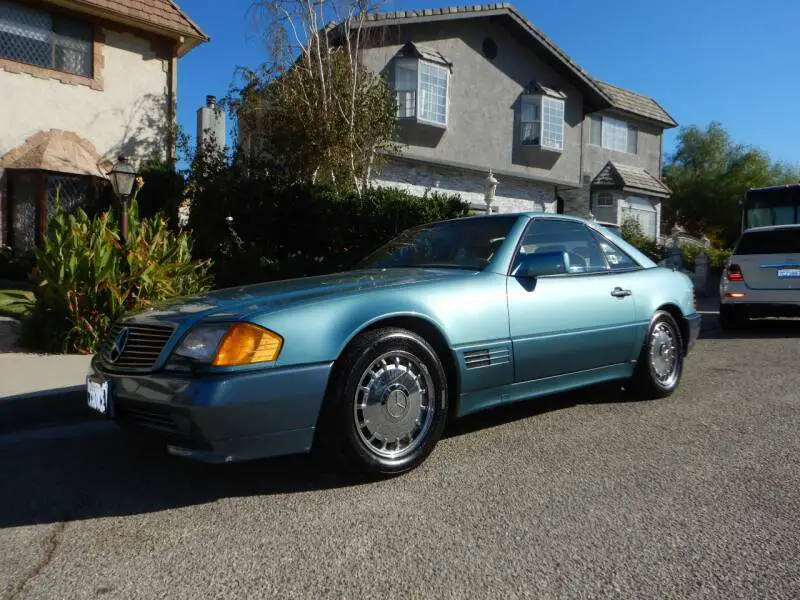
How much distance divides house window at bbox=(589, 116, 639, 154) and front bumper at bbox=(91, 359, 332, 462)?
2352cm

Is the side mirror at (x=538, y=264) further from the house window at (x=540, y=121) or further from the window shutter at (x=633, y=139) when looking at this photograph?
the window shutter at (x=633, y=139)

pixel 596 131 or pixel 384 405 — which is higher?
pixel 596 131

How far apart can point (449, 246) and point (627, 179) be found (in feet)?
71.0

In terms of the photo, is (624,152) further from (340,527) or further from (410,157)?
(340,527)

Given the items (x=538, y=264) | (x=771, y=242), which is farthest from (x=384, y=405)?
(x=771, y=242)

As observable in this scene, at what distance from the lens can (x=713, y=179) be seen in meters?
34.9

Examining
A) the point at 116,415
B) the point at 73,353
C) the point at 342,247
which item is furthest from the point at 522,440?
the point at 342,247

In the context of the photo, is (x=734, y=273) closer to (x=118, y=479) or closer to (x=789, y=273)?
(x=789, y=273)

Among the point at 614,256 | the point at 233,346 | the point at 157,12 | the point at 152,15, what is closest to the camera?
the point at 233,346

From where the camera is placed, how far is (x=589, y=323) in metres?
4.36

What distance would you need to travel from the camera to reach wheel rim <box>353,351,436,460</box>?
3297 mm

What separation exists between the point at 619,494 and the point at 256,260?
929cm

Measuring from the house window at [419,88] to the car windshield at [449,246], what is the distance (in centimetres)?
1314

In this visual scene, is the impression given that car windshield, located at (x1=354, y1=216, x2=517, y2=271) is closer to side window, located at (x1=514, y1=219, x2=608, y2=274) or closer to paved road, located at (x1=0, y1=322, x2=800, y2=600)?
side window, located at (x1=514, y1=219, x2=608, y2=274)
